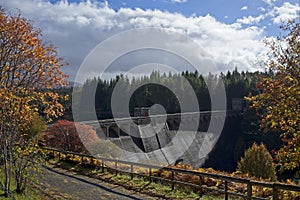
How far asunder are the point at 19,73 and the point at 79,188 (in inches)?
180

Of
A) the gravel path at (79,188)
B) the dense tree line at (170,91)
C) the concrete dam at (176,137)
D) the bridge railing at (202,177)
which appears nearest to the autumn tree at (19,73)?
the gravel path at (79,188)

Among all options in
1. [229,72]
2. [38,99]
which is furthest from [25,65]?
[229,72]

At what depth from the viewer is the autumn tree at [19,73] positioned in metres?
7.20

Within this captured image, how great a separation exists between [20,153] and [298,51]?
690cm

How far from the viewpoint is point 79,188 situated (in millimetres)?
10289

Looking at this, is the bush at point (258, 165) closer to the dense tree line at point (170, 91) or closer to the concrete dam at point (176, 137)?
the concrete dam at point (176, 137)

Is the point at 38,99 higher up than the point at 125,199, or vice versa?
the point at 38,99

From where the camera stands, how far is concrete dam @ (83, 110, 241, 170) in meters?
29.5

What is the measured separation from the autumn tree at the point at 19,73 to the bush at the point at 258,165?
15733mm

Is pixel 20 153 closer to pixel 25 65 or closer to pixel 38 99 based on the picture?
pixel 38 99

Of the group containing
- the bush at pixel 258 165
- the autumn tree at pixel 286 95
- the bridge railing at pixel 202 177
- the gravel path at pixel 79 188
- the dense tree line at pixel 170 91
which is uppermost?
the dense tree line at pixel 170 91

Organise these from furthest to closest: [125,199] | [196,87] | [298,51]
→ [196,87]
[125,199]
[298,51]

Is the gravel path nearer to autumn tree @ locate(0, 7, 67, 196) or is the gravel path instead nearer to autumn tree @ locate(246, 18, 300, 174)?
autumn tree @ locate(0, 7, 67, 196)

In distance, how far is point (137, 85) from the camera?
60281 millimetres
